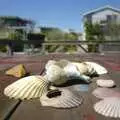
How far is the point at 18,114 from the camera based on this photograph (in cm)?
211

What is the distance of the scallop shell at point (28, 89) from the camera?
2510 millimetres

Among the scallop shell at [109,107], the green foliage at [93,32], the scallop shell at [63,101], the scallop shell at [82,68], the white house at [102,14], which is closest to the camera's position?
the scallop shell at [109,107]

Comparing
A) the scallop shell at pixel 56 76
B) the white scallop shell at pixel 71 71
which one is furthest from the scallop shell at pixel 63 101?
the white scallop shell at pixel 71 71

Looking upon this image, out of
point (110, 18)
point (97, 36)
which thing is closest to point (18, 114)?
point (97, 36)

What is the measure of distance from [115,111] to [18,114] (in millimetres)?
541

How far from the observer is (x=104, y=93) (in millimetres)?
2578

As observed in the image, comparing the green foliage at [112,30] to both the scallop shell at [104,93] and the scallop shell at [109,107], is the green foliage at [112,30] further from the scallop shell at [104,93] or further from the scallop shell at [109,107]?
the scallop shell at [109,107]

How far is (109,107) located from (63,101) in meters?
0.30

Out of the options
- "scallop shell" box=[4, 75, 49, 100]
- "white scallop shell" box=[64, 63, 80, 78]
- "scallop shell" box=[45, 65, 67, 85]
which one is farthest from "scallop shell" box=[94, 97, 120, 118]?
"white scallop shell" box=[64, 63, 80, 78]

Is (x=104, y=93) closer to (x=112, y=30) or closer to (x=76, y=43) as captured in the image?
(x=76, y=43)

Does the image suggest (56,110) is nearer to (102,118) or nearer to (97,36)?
(102,118)

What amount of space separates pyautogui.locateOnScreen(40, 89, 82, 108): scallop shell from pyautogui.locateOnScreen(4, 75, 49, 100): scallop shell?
0.12 meters

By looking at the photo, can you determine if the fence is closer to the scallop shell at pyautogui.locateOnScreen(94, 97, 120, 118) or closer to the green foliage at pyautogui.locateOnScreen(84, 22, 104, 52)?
the scallop shell at pyautogui.locateOnScreen(94, 97, 120, 118)

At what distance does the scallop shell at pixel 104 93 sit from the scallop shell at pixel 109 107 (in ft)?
0.56
